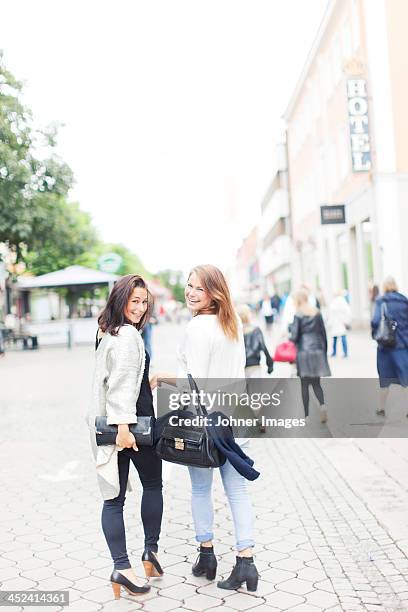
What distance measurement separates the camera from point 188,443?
146 inches

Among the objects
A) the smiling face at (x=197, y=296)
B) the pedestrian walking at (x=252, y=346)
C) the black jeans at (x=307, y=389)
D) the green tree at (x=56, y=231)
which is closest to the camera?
the smiling face at (x=197, y=296)

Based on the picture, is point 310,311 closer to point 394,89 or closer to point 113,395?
point 113,395

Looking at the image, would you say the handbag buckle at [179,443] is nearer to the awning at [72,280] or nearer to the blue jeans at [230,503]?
the blue jeans at [230,503]

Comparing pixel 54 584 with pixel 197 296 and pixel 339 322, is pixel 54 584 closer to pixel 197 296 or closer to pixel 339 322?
pixel 197 296

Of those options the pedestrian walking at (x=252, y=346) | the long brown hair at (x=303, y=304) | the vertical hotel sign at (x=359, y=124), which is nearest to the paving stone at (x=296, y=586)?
the pedestrian walking at (x=252, y=346)

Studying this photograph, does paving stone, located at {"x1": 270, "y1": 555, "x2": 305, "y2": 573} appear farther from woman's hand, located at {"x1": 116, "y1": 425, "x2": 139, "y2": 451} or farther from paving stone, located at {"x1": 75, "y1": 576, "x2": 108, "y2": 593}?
woman's hand, located at {"x1": 116, "y1": 425, "x2": 139, "y2": 451}

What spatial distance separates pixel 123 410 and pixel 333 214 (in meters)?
24.3

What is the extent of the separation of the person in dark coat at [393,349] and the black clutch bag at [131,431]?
5.41 m

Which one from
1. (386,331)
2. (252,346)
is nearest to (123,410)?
(252,346)

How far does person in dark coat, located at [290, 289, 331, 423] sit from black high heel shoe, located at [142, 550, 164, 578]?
5.28 meters

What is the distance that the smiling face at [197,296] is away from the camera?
3926 millimetres

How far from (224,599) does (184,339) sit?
1320 mm

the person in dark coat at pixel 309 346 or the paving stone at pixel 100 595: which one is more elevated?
the person in dark coat at pixel 309 346

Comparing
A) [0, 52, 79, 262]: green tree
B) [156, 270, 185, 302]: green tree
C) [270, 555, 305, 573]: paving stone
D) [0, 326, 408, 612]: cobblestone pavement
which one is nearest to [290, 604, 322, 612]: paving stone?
[0, 326, 408, 612]: cobblestone pavement
